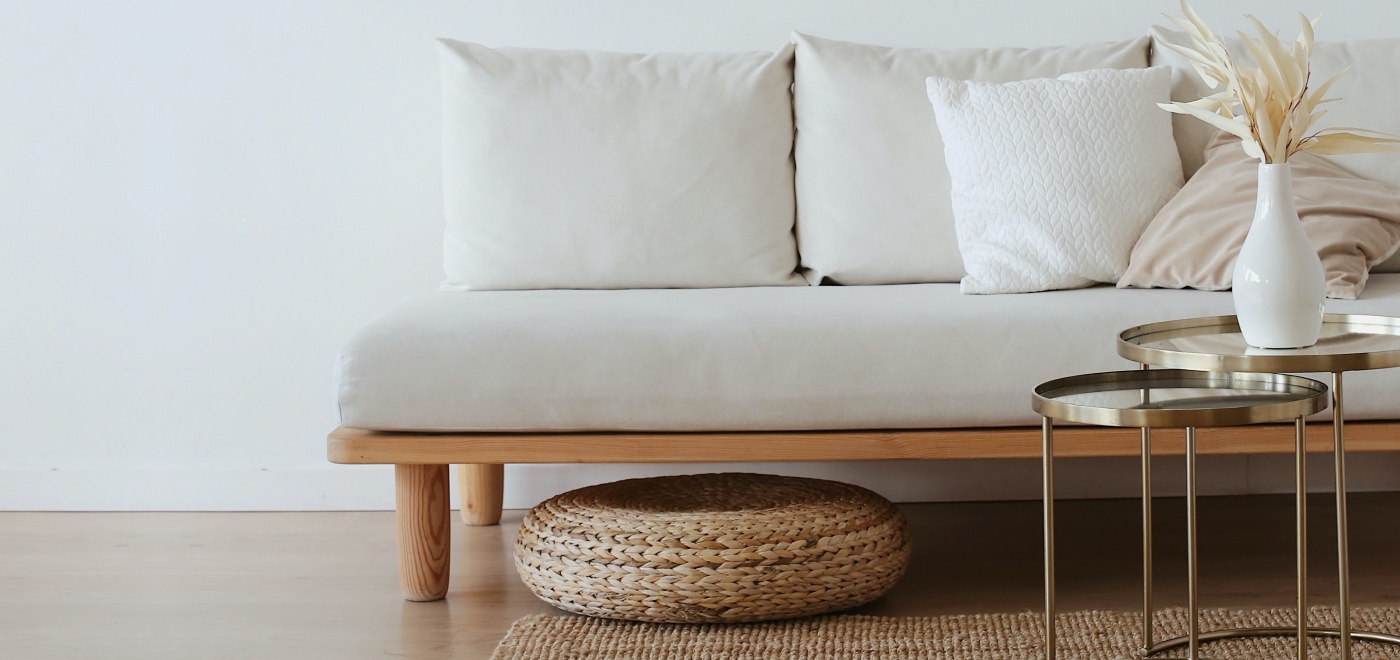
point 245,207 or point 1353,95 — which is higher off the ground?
point 1353,95

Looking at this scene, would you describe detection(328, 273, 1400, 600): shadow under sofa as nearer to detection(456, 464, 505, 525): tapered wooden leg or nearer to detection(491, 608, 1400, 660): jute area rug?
detection(491, 608, 1400, 660): jute area rug

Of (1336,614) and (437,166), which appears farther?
(437,166)

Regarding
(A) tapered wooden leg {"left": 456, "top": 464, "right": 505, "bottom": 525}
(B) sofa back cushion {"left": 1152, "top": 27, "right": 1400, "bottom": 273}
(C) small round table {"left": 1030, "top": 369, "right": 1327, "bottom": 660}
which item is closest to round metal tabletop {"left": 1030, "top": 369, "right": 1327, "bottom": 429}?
(C) small round table {"left": 1030, "top": 369, "right": 1327, "bottom": 660}

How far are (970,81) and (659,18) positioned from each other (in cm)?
71

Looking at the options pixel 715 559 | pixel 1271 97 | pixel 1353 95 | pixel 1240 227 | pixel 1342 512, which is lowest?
pixel 715 559

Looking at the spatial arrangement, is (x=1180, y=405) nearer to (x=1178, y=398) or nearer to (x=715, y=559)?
(x=1178, y=398)

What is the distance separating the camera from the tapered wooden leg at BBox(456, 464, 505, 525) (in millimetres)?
2510

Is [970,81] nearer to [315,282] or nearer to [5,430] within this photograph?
[315,282]

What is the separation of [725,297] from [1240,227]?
85 centimetres

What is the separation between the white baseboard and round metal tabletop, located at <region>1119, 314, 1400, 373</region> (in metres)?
1.09

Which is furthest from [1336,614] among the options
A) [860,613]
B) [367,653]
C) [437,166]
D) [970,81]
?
[437,166]

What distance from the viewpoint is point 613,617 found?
1.85m

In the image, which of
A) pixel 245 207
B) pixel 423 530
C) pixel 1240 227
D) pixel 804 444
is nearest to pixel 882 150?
pixel 1240 227

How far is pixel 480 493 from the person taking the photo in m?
2.51
